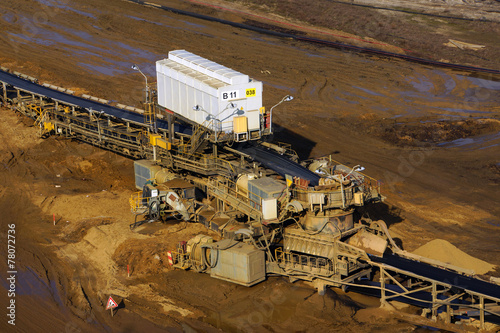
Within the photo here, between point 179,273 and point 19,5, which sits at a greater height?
point 19,5

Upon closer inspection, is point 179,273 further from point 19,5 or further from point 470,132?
point 19,5

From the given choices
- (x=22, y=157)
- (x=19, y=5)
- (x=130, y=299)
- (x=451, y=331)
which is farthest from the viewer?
(x=19, y=5)

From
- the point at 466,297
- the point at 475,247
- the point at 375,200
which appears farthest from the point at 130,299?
the point at 475,247

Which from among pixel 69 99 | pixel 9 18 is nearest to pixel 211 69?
pixel 69 99

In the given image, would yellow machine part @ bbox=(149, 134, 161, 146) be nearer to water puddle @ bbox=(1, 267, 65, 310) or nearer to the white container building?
the white container building

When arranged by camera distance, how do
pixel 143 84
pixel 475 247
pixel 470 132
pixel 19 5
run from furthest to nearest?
1. pixel 19 5
2. pixel 143 84
3. pixel 470 132
4. pixel 475 247

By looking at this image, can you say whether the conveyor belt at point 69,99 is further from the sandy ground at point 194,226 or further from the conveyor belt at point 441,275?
the conveyor belt at point 441,275

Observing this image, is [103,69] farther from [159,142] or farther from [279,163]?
[279,163]
